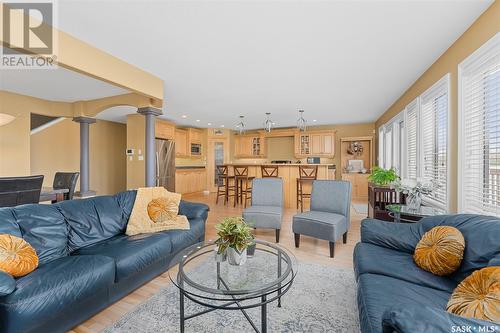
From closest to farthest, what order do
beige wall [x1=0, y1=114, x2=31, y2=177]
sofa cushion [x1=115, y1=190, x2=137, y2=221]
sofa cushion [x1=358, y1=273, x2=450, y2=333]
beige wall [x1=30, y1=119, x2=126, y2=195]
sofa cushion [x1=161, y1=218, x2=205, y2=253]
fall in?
sofa cushion [x1=358, y1=273, x2=450, y2=333] → sofa cushion [x1=161, y1=218, x2=205, y2=253] → sofa cushion [x1=115, y1=190, x2=137, y2=221] → beige wall [x1=0, y1=114, x2=31, y2=177] → beige wall [x1=30, y1=119, x2=126, y2=195]

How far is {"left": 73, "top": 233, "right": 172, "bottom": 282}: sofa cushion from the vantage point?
1.81m

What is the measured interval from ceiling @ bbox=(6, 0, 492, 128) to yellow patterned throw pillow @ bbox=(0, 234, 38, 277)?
1.90m

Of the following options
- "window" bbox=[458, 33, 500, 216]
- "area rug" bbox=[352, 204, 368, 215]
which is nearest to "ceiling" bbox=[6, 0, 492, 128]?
"window" bbox=[458, 33, 500, 216]

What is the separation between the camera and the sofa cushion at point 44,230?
67.9 inches

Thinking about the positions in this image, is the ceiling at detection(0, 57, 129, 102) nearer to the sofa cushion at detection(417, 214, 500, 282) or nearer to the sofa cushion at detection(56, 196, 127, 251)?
the sofa cushion at detection(56, 196, 127, 251)

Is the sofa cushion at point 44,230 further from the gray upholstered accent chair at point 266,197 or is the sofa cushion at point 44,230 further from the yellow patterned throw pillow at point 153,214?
the gray upholstered accent chair at point 266,197

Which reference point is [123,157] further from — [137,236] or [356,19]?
[356,19]

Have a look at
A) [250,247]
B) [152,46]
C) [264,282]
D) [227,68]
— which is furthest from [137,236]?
[227,68]

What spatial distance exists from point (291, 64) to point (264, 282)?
2.62m

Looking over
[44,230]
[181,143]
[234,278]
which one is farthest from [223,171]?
[234,278]

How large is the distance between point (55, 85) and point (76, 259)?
11.8ft

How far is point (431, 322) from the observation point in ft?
2.15

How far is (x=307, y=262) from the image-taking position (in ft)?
8.52

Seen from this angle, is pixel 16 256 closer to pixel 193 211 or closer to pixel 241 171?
pixel 193 211
